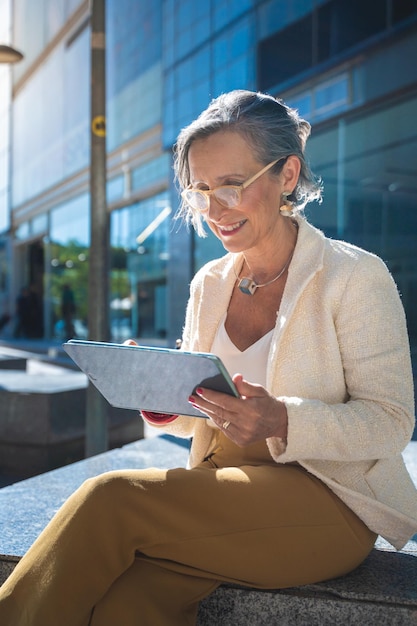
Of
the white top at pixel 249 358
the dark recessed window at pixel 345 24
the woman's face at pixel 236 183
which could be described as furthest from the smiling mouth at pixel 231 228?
the dark recessed window at pixel 345 24

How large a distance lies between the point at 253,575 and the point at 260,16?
1259 centimetres

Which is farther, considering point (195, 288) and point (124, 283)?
point (124, 283)

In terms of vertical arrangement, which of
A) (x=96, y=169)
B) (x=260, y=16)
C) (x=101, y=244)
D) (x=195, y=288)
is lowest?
(x=195, y=288)

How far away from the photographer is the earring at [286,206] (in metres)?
2.52

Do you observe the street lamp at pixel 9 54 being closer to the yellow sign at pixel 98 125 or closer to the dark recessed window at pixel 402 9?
the yellow sign at pixel 98 125

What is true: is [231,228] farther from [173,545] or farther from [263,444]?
[173,545]

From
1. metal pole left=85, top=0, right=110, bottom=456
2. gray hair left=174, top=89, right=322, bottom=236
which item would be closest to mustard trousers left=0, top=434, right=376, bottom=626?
gray hair left=174, top=89, right=322, bottom=236

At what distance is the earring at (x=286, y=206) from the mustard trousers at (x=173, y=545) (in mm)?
855

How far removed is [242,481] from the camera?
2.12 m

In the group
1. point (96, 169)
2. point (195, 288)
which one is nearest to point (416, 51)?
point (96, 169)

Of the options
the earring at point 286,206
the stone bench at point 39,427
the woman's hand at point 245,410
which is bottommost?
the stone bench at point 39,427

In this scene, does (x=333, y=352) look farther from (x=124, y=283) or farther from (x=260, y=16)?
(x=124, y=283)

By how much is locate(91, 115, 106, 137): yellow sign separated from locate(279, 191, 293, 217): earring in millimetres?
2933

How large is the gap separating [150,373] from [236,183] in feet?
2.41
